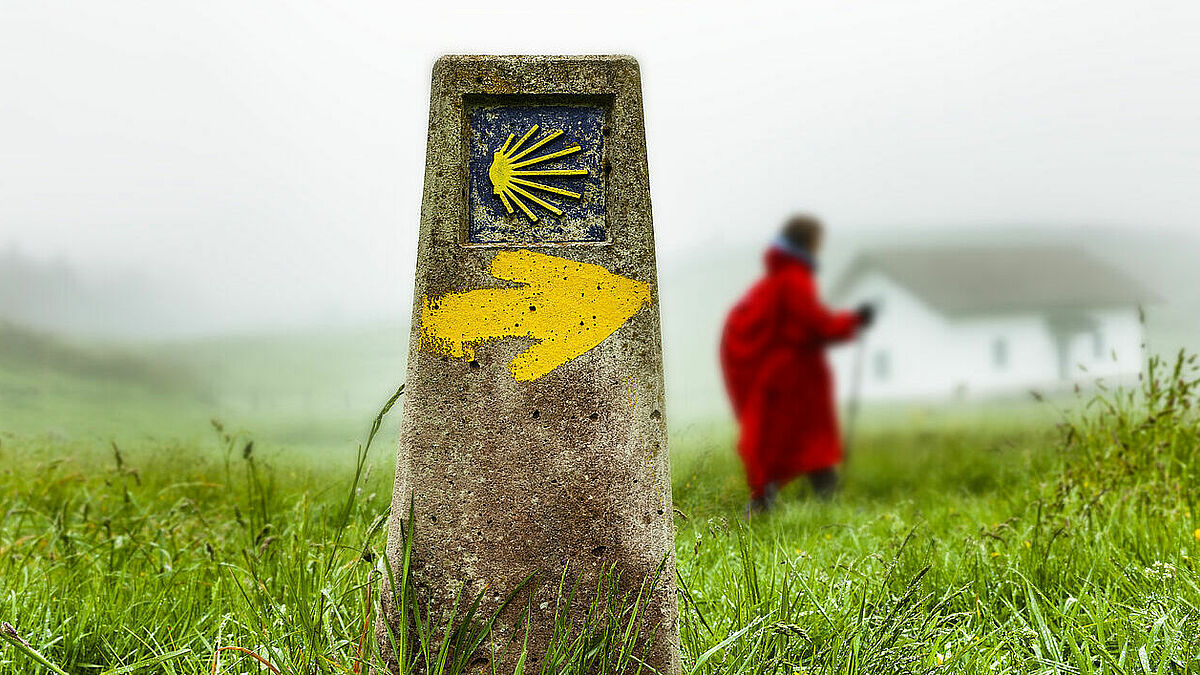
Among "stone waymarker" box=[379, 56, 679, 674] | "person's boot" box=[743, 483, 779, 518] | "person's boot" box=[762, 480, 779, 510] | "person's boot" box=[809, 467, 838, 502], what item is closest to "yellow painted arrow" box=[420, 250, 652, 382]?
"stone waymarker" box=[379, 56, 679, 674]

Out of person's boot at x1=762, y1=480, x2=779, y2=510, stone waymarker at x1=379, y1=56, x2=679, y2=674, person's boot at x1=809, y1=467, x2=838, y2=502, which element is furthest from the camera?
person's boot at x1=809, y1=467, x2=838, y2=502

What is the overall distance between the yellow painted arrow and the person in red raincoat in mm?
3347

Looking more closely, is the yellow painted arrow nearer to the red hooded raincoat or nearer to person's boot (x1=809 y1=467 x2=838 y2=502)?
the red hooded raincoat

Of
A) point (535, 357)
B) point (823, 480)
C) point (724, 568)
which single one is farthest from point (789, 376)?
point (535, 357)

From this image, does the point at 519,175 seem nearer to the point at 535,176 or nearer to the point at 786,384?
the point at 535,176

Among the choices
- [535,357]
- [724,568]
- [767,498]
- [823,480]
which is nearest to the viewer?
[535,357]

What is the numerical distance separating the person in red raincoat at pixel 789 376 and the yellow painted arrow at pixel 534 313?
11.0 ft

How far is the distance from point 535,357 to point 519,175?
1.30ft

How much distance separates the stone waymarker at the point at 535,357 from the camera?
200 centimetres

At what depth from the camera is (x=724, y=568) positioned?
2520mm

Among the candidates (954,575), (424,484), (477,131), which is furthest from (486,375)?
(954,575)

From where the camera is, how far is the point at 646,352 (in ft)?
6.77

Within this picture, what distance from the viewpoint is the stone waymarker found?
2002mm

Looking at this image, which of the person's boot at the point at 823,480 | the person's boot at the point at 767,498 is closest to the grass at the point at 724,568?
the person's boot at the point at 767,498
